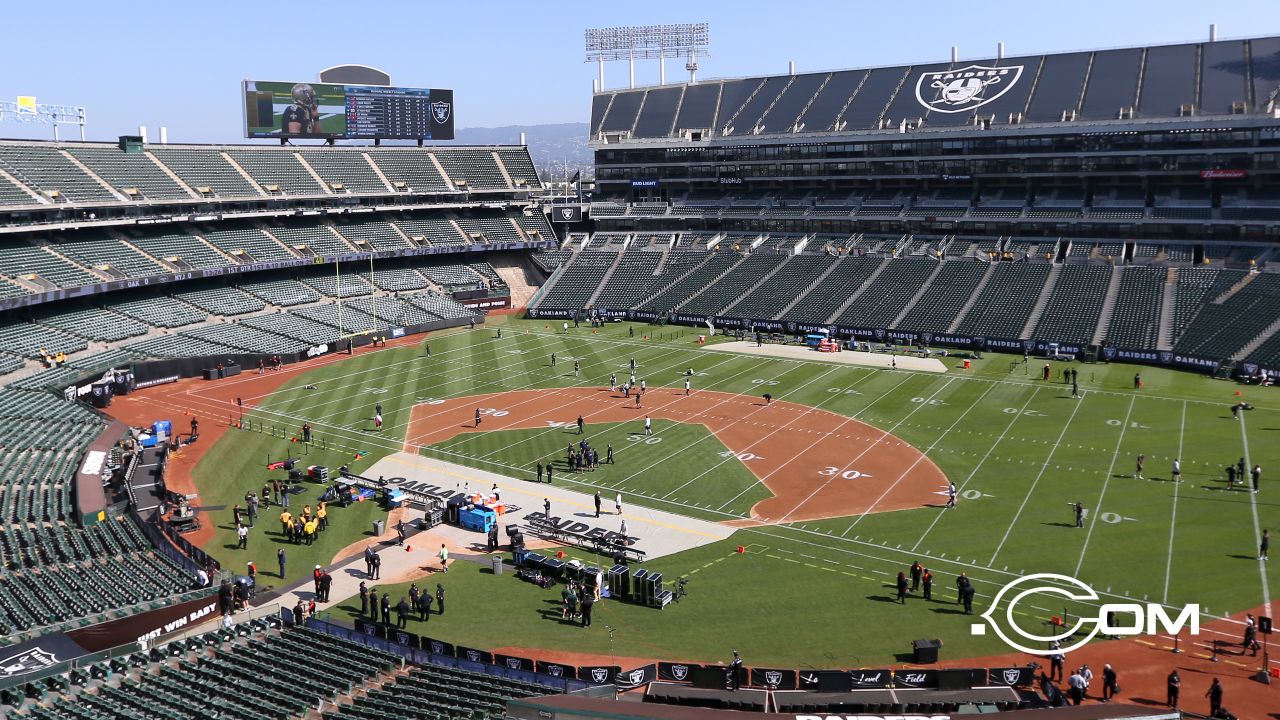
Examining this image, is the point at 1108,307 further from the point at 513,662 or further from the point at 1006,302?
the point at 513,662

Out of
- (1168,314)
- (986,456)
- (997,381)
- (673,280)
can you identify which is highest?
(673,280)

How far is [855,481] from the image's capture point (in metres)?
41.0

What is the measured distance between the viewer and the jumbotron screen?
8844 cm

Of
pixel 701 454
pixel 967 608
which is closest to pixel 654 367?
pixel 701 454

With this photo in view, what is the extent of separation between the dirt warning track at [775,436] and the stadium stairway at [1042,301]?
2232 cm

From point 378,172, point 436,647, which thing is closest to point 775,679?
point 436,647

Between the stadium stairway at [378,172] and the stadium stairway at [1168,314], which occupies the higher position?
the stadium stairway at [378,172]

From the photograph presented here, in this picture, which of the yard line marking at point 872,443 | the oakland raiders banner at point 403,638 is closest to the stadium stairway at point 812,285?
the yard line marking at point 872,443

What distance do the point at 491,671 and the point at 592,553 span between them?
10.7 metres

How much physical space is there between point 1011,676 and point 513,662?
11906 millimetres

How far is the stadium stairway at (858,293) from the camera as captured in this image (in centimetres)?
7412

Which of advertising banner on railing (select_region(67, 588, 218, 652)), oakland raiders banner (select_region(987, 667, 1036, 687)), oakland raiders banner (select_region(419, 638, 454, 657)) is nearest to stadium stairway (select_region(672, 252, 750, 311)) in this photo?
advertising banner on railing (select_region(67, 588, 218, 652))

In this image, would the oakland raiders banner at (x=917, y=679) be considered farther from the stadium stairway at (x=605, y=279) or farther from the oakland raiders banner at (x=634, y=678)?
the stadium stairway at (x=605, y=279)

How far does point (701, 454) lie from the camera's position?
1784 inches
